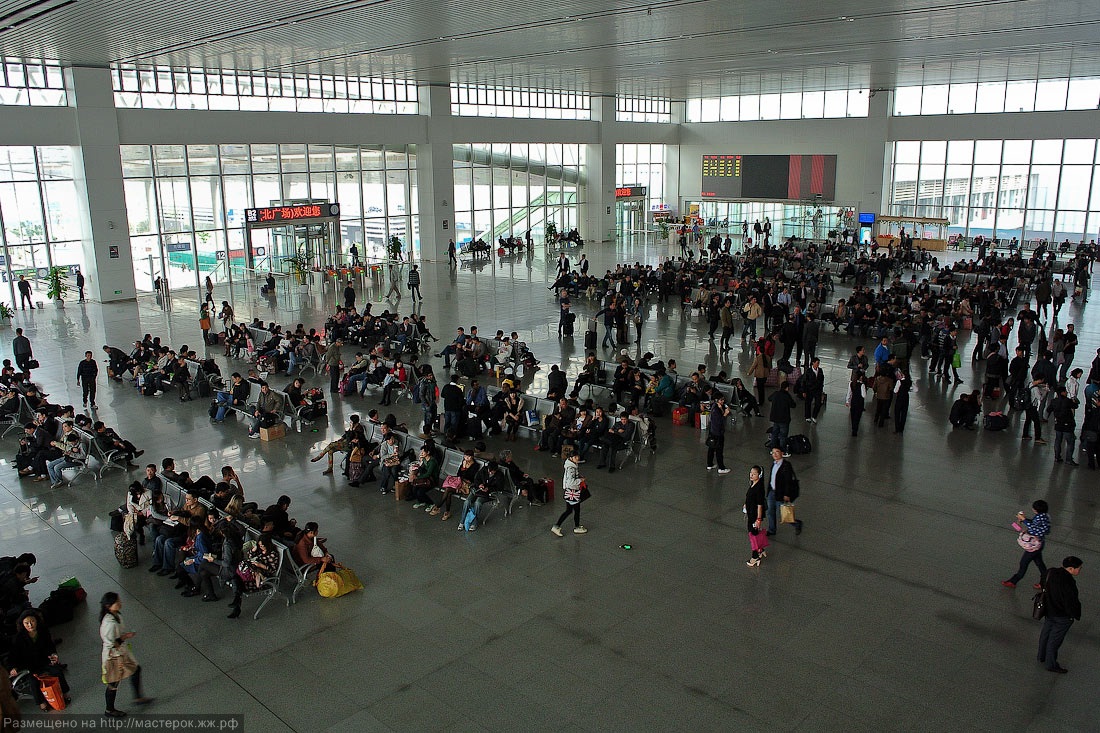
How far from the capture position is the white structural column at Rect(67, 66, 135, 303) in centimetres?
2839

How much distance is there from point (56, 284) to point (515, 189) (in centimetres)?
2345

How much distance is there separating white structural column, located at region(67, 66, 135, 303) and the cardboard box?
19309 millimetres

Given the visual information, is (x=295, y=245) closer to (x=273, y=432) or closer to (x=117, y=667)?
(x=273, y=432)

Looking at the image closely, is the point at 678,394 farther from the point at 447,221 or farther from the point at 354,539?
the point at 447,221

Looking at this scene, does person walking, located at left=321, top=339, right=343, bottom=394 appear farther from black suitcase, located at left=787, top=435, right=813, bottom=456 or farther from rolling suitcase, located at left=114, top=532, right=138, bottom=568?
black suitcase, located at left=787, top=435, right=813, bottom=456

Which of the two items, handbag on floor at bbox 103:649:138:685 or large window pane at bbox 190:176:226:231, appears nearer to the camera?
handbag on floor at bbox 103:649:138:685

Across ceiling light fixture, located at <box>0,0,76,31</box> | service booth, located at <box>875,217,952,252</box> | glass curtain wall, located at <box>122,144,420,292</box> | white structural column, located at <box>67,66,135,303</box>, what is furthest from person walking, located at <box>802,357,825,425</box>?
service booth, located at <box>875,217,952,252</box>

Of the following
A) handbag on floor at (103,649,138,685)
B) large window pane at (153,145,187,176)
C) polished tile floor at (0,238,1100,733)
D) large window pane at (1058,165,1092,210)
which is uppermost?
large window pane at (153,145,187,176)

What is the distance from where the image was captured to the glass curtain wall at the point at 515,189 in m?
43.0

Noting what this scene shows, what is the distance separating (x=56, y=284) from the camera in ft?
95.4

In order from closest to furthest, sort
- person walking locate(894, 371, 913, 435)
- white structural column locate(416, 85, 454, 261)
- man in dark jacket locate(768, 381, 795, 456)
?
man in dark jacket locate(768, 381, 795, 456) → person walking locate(894, 371, 913, 435) → white structural column locate(416, 85, 454, 261)

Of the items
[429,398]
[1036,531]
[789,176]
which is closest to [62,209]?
[429,398]

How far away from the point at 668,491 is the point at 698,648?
4035 millimetres

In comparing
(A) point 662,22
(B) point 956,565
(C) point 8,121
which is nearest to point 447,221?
(C) point 8,121
